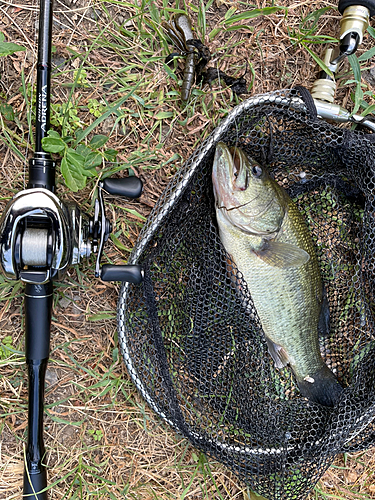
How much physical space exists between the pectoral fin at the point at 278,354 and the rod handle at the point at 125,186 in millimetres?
1059

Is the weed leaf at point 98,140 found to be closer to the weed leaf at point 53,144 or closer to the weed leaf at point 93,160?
the weed leaf at point 93,160

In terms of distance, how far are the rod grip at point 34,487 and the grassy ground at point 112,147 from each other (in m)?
0.13

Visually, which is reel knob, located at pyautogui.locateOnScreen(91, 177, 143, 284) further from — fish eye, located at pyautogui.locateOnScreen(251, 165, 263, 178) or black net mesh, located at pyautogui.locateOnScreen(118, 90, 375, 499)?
fish eye, located at pyautogui.locateOnScreen(251, 165, 263, 178)

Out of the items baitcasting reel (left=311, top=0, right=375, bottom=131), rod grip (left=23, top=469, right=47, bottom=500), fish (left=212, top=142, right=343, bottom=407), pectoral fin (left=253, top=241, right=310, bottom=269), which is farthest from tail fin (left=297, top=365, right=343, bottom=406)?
rod grip (left=23, top=469, right=47, bottom=500)

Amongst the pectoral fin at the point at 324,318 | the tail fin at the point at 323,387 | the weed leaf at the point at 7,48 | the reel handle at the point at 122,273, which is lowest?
the tail fin at the point at 323,387

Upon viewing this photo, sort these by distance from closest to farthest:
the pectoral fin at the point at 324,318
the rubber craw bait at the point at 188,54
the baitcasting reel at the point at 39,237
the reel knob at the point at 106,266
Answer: the baitcasting reel at the point at 39,237
the reel knob at the point at 106,266
the rubber craw bait at the point at 188,54
the pectoral fin at the point at 324,318

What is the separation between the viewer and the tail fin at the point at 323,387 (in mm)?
2143

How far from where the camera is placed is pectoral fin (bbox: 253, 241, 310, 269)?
199cm

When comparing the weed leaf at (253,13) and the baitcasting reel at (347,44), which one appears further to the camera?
the weed leaf at (253,13)

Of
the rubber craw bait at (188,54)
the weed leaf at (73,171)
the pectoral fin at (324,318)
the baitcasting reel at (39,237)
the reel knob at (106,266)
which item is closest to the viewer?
the baitcasting reel at (39,237)

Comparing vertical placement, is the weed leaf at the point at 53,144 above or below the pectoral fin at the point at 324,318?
above

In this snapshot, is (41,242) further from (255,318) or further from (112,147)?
(255,318)

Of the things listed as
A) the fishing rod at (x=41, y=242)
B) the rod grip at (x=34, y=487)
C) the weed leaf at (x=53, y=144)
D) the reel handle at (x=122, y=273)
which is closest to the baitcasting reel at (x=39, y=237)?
the fishing rod at (x=41, y=242)

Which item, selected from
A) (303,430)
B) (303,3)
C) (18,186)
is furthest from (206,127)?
(303,430)
